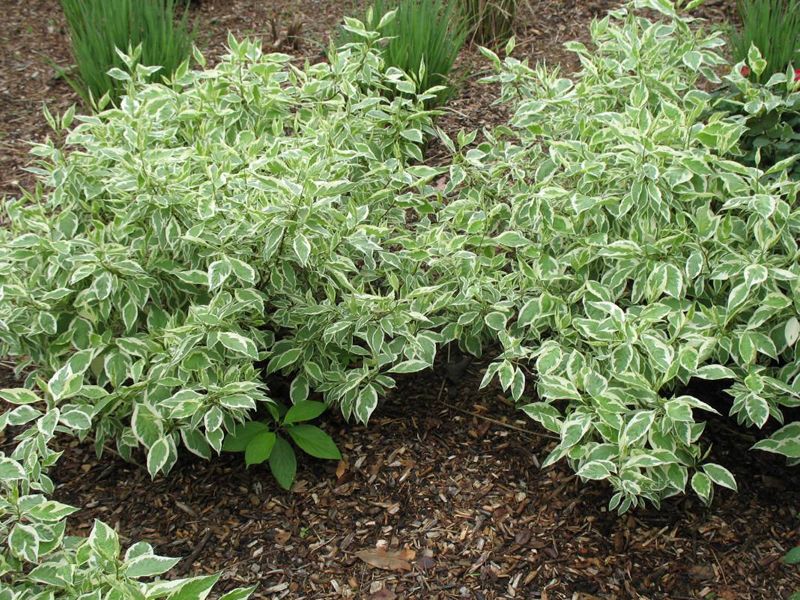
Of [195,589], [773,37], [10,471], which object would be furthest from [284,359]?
[773,37]

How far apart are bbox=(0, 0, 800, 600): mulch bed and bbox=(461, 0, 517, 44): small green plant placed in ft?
8.14

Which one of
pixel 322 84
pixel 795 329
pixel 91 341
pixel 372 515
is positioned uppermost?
pixel 322 84

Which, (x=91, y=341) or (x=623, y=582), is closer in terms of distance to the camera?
(x=623, y=582)

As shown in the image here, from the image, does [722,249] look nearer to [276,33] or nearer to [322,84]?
[322,84]

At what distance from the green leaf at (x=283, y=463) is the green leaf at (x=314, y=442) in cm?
4

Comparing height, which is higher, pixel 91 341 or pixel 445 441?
pixel 91 341

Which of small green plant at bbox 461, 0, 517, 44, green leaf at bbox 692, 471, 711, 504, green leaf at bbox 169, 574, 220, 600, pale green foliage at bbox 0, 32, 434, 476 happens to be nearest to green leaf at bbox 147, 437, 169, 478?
pale green foliage at bbox 0, 32, 434, 476

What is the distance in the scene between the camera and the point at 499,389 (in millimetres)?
2668

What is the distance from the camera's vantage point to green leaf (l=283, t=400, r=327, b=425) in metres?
2.34

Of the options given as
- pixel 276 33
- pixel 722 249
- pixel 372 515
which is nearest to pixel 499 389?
pixel 372 515

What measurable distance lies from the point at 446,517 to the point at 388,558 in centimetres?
22

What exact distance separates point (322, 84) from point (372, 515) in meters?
1.50

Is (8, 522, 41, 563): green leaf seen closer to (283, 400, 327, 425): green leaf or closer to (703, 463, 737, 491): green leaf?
(283, 400, 327, 425): green leaf

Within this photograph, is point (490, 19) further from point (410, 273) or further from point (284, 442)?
point (284, 442)
